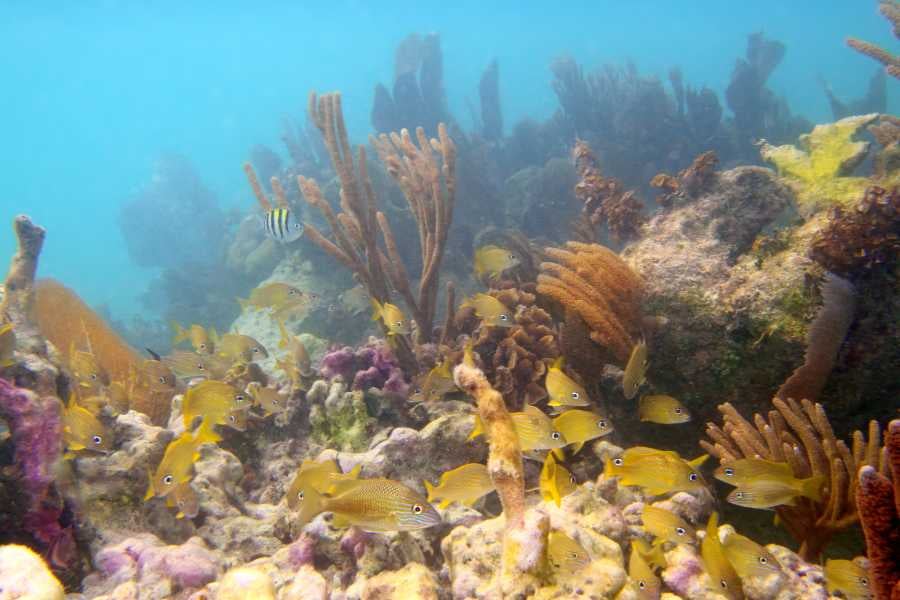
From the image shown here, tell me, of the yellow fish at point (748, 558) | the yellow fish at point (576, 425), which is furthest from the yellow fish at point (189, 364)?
the yellow fish at point (748, 558)

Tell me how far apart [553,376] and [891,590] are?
1.93m

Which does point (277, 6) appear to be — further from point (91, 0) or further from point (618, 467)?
point (618, 467)

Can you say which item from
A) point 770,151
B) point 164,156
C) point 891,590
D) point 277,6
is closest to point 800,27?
point 277,6

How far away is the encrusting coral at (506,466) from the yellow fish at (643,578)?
0.68 meters

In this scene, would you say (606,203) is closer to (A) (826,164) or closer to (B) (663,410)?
(A) (826,164)

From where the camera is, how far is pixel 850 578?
7.20ft

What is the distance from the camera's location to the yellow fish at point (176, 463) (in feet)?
9.70

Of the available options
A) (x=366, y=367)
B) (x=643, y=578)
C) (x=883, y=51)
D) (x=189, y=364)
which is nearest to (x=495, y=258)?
(x=366, y=367)

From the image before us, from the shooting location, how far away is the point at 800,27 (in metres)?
83.9

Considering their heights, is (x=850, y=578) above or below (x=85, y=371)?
below

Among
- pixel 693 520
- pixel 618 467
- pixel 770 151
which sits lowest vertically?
pixel 693 520

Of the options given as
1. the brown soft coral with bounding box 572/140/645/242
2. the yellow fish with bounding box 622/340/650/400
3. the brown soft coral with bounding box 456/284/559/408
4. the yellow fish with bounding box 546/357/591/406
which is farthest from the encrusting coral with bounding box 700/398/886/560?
the brown soft coral with bounding box 572/140/645/242

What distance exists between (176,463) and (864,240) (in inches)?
179

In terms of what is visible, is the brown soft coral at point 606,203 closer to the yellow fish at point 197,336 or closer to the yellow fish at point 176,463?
the yellow fish at point 176,463
